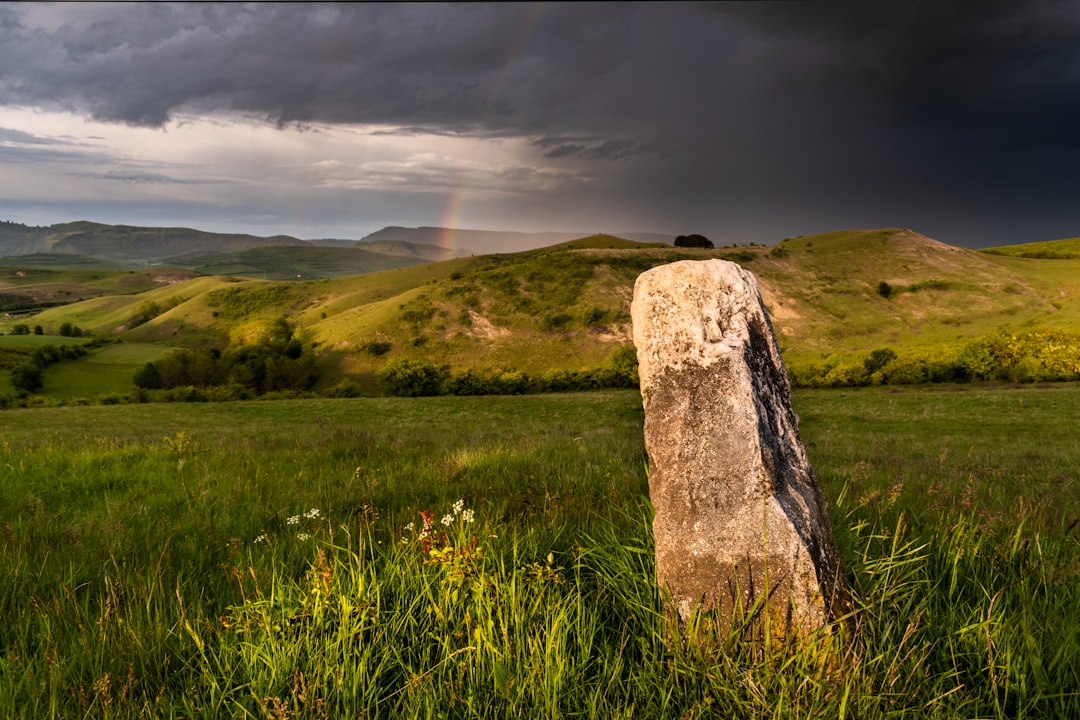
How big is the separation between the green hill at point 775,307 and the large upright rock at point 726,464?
230ft

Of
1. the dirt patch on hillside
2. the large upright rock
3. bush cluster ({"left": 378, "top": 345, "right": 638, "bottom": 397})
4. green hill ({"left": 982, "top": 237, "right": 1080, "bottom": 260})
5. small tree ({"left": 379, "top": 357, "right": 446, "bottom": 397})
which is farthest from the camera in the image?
green hill ({"left": 982, "top": 237, "right": 1080, "bottom": 260})

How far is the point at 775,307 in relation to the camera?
323ft

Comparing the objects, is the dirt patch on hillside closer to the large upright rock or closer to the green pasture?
the green pasture

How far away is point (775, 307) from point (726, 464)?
105864 millimetres

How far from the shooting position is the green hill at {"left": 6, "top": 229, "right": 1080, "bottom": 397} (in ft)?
293

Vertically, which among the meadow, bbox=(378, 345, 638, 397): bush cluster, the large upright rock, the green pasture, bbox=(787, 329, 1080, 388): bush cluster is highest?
the large upright rock

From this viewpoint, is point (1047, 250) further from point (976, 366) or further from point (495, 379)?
point (495, 379)

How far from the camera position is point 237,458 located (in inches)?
327

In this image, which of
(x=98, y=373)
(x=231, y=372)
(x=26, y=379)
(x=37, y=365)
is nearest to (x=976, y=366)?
(x=231, y=372)

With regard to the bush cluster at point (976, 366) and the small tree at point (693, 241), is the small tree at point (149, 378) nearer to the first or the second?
the bush cluster at point (976, 366)

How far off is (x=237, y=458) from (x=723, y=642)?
324 inches

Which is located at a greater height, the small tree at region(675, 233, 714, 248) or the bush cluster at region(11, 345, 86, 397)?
the small tree at region(675, 233, 714, 248)

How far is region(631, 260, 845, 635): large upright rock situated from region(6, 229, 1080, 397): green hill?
70.2 metres

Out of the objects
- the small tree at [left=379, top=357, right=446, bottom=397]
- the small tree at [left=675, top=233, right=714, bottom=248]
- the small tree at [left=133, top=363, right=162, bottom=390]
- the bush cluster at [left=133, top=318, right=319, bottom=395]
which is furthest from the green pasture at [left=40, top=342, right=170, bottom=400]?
the small tree at [left=675, top=233, right=714, bottom=248]
